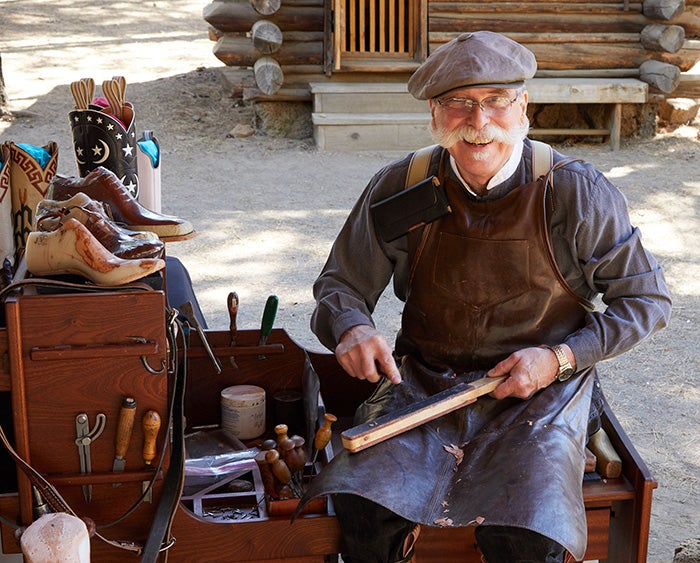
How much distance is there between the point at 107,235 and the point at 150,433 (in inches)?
17.5

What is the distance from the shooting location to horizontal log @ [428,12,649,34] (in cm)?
873

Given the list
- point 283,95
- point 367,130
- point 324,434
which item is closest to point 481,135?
point 324,434

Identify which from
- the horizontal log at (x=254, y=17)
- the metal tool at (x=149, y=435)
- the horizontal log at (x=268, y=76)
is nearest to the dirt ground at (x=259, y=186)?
the horizontal log at (x=268, y=76)

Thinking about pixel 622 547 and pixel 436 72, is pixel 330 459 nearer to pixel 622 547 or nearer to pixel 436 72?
pixel 622 547

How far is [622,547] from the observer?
2.35 m

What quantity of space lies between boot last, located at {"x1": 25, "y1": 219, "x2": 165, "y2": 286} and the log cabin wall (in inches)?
261

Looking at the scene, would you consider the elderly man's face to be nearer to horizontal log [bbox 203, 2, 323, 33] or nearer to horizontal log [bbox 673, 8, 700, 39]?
horizontal log [bbox 203, 2, 323, 33]

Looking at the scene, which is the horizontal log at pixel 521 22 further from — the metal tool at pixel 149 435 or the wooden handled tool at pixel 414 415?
the metal tool at pixel 149 435

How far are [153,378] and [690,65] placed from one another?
26.7 ft

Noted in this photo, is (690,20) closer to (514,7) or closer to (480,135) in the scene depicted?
(514,7)

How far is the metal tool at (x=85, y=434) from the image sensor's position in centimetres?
207

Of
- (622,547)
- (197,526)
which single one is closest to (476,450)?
(622,547)

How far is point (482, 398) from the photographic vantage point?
2.37m

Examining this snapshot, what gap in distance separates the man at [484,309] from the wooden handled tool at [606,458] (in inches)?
1.8
